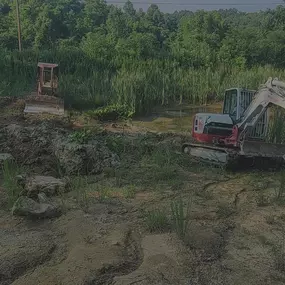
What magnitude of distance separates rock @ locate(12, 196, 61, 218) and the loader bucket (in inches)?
296

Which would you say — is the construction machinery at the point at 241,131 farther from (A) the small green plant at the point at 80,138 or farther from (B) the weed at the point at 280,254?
(B) the weed at the point at 280,254

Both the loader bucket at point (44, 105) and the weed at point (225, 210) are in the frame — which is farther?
the loader bucket at point (44, 105)

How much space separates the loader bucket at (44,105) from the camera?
13.0m

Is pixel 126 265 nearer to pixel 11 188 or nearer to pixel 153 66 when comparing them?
pixel 11 188

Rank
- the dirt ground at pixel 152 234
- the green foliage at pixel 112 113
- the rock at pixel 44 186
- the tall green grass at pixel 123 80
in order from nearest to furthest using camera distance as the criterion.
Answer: the dirt ground at pixel 152 234
the rock at pixel 44 186
the green foliage at pixel 112 113
the tall green grass at pixel 123 80

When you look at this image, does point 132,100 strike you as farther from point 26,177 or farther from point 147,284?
point 147,284

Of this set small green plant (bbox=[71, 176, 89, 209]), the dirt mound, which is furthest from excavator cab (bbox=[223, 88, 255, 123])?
small green plant (bbox=[71, 176, 89, 209])

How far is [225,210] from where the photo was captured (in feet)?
19.5

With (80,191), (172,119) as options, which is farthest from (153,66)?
(80,191)

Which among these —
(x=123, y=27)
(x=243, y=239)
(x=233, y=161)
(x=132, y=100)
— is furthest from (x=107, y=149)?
(x=123, y=27)

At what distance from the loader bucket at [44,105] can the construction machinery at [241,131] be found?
5238 mm

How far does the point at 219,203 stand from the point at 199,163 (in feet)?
7.23

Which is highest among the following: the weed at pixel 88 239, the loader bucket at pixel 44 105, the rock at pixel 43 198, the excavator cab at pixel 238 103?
the excavator cab at pixel 238 103

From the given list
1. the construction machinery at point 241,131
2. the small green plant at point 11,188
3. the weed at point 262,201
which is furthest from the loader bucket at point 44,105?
the weed at point 262,201
